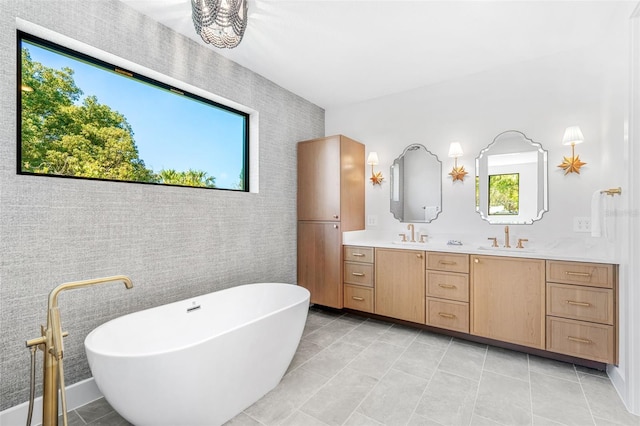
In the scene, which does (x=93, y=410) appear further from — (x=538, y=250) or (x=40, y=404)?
(x=538, y=250)

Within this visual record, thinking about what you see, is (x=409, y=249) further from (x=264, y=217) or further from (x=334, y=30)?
(x=334, y=30)

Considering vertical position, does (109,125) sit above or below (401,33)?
below

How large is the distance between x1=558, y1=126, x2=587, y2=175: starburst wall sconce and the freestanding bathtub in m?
2.53

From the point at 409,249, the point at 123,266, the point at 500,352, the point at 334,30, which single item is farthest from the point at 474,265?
the point at 123,266

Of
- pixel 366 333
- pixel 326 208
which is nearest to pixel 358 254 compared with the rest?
pixel 326 208

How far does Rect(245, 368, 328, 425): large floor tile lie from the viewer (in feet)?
5.51

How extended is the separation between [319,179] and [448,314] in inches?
74.4

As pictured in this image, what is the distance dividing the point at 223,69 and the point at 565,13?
271 centimetres

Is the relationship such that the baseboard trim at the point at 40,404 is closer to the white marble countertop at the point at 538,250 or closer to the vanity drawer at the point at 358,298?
the vanity drawer at the point at 358,298

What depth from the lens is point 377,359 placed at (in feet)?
7.66

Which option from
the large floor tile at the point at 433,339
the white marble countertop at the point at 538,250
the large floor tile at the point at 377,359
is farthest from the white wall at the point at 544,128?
the large floor tile at the point at 377,359

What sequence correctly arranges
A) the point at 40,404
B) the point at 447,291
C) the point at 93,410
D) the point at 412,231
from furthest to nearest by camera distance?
the point at 412,231 < the point at 447,291 < the point at 93,410 < the point at 40,404

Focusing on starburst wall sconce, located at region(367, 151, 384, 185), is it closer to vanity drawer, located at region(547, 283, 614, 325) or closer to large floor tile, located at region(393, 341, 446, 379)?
large floor tile, located at region(393, 341, 446, 379)

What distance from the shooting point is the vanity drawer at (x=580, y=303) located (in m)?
2.03
